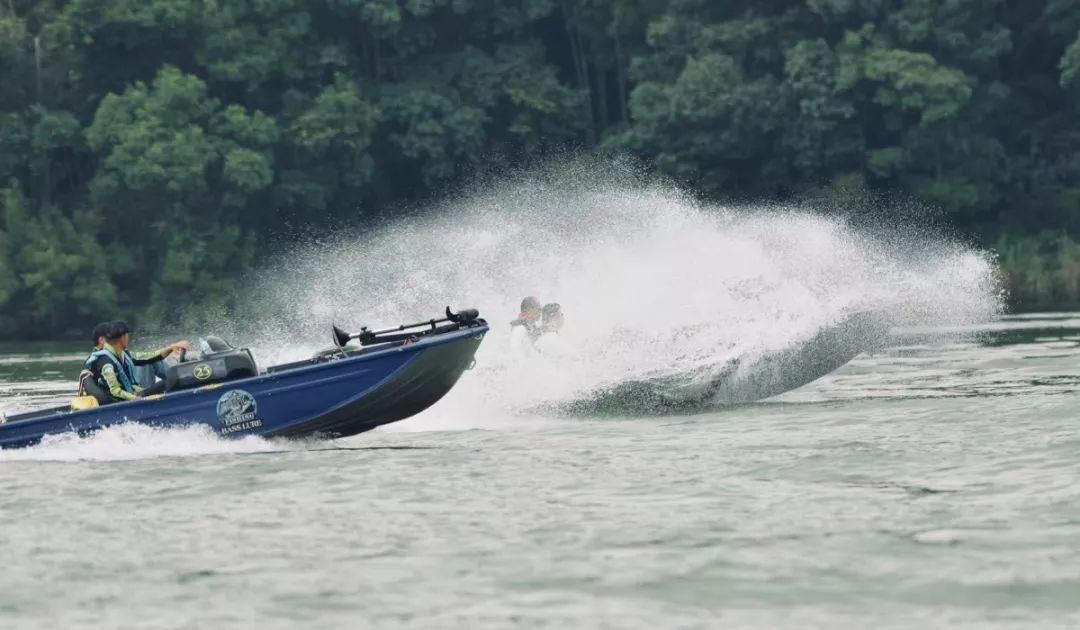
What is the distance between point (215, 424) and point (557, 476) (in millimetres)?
3839

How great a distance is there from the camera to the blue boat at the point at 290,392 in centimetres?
1681

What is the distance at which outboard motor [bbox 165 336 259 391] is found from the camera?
17.0 meters

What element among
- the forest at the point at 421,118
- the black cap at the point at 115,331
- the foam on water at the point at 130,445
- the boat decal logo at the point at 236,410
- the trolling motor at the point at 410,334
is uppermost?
the forest at the point at 421,118

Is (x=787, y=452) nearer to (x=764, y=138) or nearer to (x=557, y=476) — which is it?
(x=557, y=476)

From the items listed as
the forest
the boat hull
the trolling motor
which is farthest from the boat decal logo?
the forest

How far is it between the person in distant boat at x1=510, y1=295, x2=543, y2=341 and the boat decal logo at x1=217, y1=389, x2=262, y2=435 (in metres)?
3.72

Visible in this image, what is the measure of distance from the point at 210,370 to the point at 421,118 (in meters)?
37.9

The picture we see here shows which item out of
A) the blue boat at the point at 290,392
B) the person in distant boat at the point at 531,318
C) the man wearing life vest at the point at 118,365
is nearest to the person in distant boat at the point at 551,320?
the person in distant boat at the point at 531,318

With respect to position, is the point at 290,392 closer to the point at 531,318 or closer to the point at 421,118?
the point at 531,318

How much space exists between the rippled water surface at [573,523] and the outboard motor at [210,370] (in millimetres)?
467

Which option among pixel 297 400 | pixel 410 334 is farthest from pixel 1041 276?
pixel 297 400

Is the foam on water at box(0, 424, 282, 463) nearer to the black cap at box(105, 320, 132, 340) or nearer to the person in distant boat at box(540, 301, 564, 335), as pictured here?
the black cap at box(105, 320, 132, 340)

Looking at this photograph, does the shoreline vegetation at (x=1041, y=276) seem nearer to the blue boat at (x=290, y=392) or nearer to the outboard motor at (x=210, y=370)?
the blue boat at (x=290, y=392)

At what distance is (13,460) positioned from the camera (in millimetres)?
16875
